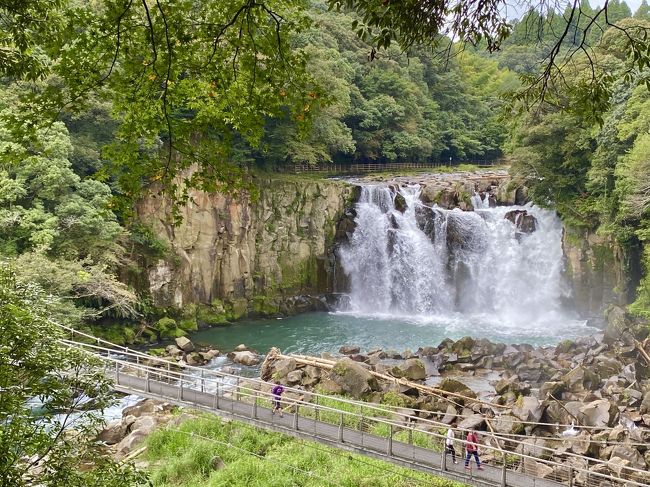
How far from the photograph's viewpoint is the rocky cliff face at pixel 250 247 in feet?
79.8

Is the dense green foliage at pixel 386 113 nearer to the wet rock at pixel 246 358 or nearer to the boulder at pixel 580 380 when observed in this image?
the wet rock at pixel 246 358

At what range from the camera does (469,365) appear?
62.6ft

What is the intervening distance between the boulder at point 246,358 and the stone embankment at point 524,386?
81.5 inches

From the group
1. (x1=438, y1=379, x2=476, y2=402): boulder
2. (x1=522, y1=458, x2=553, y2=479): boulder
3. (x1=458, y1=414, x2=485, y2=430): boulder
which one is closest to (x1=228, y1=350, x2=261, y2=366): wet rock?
(x1=438, y1=379, x2=476, y2=402): boulder

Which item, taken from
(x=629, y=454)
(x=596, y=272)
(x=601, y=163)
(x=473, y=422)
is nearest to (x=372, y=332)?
(x=596, y=272)

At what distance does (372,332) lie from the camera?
24156 mm

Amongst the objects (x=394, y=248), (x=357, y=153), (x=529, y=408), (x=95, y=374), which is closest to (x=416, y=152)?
(x=357, y=153)

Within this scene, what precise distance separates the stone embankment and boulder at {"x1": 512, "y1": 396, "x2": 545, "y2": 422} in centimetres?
3

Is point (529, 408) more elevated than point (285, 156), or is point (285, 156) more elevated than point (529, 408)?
point (285, 156)

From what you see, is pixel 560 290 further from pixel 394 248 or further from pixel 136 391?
pixel 136 391

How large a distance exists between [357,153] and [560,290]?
17.6 meters

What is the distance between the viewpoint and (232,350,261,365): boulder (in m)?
19.5

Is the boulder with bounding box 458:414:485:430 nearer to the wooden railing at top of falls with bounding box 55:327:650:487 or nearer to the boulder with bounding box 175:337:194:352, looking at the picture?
the wooden railing at top of falls with bounding box 55:327:650:487

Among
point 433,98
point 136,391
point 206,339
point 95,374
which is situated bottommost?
point 206,339
